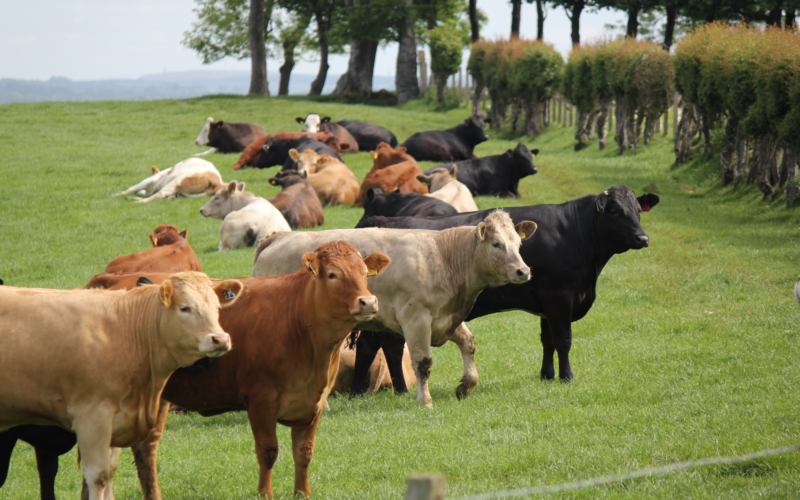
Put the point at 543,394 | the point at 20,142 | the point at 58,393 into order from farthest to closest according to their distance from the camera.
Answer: the point at 20,142 < the point at 543,394 < the point at 58,393

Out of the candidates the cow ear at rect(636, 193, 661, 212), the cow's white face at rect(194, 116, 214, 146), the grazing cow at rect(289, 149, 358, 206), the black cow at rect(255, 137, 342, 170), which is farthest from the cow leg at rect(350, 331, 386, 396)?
the cow's white face at rect(194, 116, 214, 146)

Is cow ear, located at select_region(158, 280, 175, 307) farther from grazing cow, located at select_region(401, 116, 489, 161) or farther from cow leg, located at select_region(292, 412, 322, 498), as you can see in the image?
grazing cow, located at select_region(401, 116, 489, 161)

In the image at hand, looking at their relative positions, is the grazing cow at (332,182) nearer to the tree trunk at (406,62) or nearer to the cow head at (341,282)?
the cow head at (341,282)

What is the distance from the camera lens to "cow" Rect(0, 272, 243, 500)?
4586mm

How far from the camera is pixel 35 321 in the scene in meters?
4.69

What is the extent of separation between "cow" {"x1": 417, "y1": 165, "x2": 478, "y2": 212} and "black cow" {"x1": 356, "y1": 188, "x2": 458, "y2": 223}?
2.26ft

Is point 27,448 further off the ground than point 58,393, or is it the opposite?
point 58,393

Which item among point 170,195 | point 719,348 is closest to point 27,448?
point 719,348

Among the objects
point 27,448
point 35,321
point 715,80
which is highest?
point 715,80

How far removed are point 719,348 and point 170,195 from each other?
14.5m

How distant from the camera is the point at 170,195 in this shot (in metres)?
19.0

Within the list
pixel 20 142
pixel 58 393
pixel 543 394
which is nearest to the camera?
pixel 58 393

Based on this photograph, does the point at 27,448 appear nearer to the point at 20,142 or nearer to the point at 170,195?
the point at 170,195

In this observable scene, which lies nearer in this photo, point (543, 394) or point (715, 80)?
point (543, 394)
